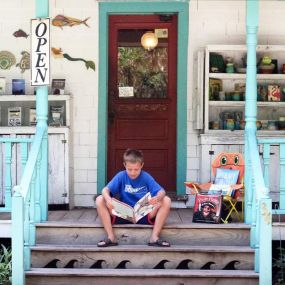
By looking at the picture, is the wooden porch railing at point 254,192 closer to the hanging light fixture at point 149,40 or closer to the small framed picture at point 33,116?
the hanging light fixture at point 149,40

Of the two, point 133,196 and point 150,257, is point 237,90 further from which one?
point 150,257

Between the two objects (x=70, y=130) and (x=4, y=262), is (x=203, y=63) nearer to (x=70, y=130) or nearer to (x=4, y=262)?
(x=70, y=130)

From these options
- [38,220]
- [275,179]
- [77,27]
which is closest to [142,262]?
[38,220]

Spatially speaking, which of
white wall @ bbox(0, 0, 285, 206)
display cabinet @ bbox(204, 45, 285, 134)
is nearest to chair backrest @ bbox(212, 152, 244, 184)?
display cabinet @ bbox(204, 45, 285, 134)

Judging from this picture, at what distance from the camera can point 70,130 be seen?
775 centimetres

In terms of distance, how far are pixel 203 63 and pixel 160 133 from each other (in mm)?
1096

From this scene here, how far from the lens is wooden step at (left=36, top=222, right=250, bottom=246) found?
19.9 ft

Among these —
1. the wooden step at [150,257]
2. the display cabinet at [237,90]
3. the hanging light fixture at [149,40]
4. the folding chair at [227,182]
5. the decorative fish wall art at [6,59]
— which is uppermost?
the hanging light fixture at [149,40]

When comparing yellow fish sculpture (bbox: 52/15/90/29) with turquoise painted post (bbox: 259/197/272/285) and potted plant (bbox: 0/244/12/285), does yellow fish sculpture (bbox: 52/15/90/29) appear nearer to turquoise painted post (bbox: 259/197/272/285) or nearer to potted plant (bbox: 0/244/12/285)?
potted plant (bbox: 0/244/12/285)

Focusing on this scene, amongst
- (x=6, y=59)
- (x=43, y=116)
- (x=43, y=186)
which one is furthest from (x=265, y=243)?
(x=6, y=59)

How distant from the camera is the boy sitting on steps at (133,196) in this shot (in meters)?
5.93

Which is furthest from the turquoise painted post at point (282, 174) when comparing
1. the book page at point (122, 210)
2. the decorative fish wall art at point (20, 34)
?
the decorative fish wall art at point (20, 34)

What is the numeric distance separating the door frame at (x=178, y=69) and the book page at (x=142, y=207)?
1807 millimetres

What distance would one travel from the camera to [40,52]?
6320 mm
